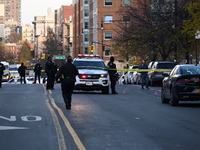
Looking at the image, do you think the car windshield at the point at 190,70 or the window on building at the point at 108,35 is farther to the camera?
the window on building at the point at 108,35

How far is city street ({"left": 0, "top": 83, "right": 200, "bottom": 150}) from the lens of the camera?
11.3 m

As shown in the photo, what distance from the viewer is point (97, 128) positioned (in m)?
14.0

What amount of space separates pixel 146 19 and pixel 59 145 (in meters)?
46.4

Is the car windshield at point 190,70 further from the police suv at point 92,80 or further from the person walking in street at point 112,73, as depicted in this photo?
the person walking in street at point 112,73

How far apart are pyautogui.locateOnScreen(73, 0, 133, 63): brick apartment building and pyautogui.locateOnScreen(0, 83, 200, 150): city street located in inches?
2533

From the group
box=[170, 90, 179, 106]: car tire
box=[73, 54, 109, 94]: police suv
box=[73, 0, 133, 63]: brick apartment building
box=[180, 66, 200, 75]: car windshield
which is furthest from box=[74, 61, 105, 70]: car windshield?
box=[73, 0, 133, 63]: brick apartment building

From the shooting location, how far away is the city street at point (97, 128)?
11.3 meters

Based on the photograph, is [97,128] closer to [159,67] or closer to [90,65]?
[90,65]

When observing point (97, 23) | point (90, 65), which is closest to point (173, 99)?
point (90, 65)

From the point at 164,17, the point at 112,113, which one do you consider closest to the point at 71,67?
the point at 112,113

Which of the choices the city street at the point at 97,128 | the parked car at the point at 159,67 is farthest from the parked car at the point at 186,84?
the parked car at the point at 159,67

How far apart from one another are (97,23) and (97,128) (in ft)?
294

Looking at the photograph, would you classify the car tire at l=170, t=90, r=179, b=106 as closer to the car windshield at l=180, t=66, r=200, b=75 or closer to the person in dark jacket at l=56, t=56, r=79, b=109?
the car windshield at l=180, t=66, r=200, b=75

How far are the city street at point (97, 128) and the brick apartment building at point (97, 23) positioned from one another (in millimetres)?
64331
